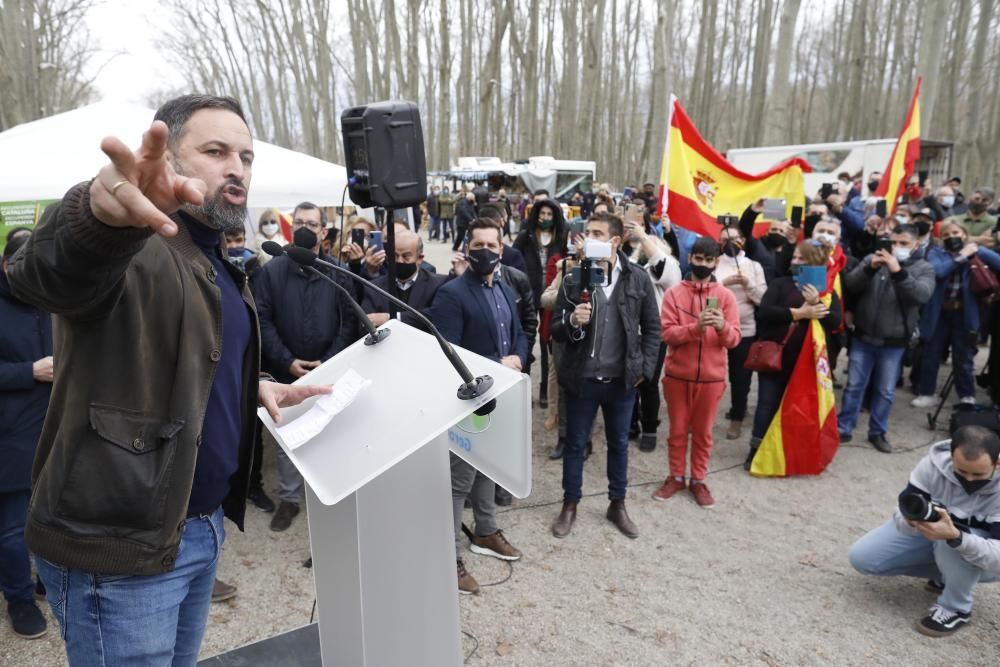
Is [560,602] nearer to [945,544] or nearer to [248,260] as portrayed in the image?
[945,544]

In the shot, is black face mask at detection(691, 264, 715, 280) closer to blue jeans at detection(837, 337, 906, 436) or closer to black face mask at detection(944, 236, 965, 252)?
blue jeans at detection(837, 337, 906, 436)

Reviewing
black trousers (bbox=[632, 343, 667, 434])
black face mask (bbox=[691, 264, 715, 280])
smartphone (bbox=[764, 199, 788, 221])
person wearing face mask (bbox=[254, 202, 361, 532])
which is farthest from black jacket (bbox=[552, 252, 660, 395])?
smartphone (bbox=[764, 199, 788, 221])

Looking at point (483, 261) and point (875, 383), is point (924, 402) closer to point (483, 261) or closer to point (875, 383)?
point (875, 383)

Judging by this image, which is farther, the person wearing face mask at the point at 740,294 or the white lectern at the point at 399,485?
the person wearing face mask at the point at 740,294

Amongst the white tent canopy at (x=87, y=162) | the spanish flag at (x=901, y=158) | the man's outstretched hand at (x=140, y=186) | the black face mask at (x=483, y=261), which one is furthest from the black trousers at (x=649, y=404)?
the man's outstretched hand at (x=140, y=186)

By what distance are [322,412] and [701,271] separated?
3487 mm

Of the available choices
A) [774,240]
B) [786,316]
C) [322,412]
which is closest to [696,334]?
[786,316]

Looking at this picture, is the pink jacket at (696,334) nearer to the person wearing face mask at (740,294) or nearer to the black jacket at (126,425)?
the person wearing face mask at (740,294)

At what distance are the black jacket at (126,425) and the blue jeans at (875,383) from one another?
5779 millimetres

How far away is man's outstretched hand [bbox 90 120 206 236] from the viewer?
105 centimetres

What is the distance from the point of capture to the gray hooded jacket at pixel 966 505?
321 centimetres

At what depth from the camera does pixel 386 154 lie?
2.78m

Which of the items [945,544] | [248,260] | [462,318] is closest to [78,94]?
[248,260]

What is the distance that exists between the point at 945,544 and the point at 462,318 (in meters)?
2.76
